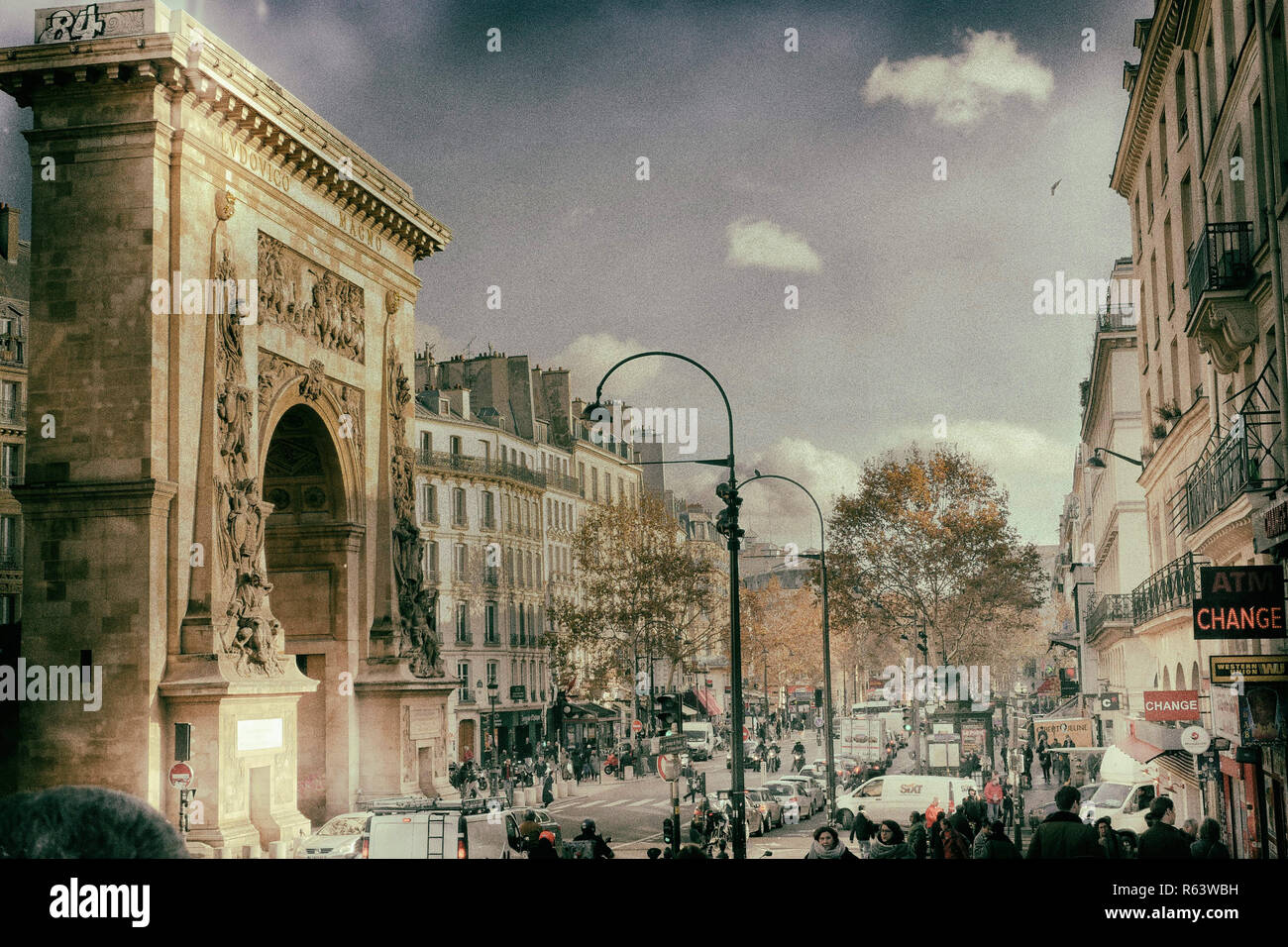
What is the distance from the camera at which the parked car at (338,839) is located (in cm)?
2305

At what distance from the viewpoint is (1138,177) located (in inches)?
1459

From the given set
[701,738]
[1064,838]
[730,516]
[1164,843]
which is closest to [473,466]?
[701,738]

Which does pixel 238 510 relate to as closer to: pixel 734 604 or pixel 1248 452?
pixel 734 604

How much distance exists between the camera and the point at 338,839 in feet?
77.7

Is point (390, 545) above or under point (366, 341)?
under

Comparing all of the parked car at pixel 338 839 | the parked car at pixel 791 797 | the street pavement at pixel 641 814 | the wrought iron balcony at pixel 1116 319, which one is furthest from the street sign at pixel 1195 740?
the wrought iron balcony at pixel 1116 319

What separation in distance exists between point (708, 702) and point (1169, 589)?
62598 millimetres

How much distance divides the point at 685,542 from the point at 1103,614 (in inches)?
829

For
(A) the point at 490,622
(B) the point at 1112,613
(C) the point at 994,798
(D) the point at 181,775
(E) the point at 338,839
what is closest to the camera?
(D) the point at 181,775

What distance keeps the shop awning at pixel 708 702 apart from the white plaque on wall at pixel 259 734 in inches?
2410

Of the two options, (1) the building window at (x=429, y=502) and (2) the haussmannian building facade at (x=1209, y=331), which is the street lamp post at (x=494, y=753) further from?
(2) the haussmannian building facade at (x=1209, y=331)

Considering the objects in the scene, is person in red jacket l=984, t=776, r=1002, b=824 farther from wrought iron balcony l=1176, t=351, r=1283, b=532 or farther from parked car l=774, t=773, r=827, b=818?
parked car l=774, t=773, r=827, b=818
